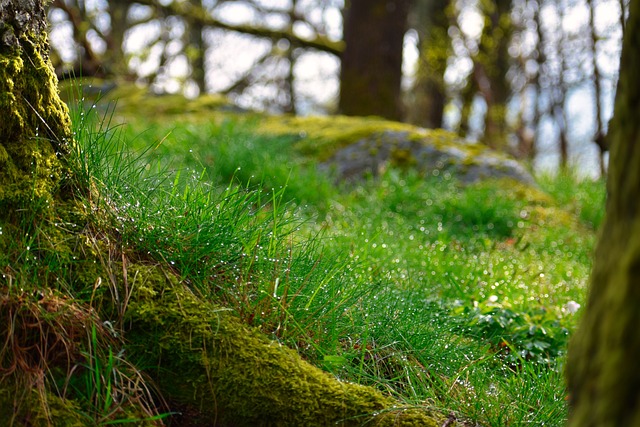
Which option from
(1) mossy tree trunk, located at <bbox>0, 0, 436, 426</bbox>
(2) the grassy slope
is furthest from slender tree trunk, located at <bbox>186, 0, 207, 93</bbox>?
(1) mossy tree trunk, located at <bbox>0, 0, 436, 426</bbox>

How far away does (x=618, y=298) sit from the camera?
40.2 inches

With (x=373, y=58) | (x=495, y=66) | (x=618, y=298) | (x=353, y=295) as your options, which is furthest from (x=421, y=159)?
(x=495, y=66)

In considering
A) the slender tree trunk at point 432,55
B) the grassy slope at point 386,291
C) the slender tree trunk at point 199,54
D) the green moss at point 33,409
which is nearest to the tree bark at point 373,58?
the slender tree trunk at point 432,55

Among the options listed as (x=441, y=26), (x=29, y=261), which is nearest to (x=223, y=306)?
(x=29, y=261)

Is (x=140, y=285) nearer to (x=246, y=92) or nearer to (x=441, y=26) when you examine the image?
(x=441, y=26)

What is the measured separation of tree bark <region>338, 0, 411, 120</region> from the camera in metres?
9.55

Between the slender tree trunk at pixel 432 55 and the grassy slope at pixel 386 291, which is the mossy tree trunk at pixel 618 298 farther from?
the slender tree trunk at pixel 432 55

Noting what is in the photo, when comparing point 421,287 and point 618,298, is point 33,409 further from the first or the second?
point 421,287

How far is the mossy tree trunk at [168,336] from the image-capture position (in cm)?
190

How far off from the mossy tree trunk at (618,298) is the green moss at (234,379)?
897mm

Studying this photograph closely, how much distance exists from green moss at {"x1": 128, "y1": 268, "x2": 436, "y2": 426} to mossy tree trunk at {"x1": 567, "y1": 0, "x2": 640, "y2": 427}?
2.94ft

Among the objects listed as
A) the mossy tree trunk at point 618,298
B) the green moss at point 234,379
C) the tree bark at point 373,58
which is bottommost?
the green moss at point 234,379

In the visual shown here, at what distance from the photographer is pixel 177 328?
2.01m

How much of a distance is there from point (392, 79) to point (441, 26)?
12.6ft
